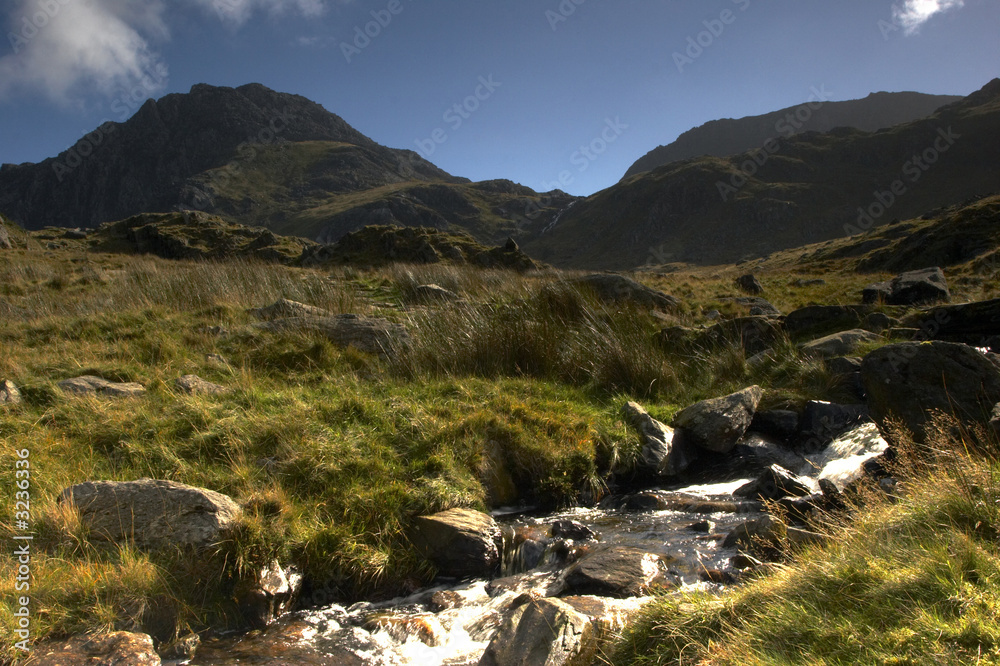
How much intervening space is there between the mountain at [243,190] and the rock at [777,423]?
137809 millimetres

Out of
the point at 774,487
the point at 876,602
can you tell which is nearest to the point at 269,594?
the point at 876,602

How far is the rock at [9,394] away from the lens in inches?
223

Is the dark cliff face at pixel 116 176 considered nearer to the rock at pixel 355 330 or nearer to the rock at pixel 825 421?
the rock at pixel 355 330

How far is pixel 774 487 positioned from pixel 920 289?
11.5 meters

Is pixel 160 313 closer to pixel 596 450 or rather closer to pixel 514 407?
pixel 514 407

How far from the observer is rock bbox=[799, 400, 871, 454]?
22.7ft

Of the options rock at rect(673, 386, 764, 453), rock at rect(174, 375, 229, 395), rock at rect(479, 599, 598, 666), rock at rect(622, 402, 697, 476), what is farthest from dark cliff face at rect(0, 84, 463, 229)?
rock at rect(479, 599, 598, 666)

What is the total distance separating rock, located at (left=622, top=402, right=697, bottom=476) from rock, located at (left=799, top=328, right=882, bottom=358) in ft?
11.8

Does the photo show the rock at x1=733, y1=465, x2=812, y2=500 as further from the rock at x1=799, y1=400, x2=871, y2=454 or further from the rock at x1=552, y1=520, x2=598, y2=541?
the rock at x1=552, y1=520, x2=598, y2=541

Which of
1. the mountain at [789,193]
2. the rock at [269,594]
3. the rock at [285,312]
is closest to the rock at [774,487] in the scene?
the rock at [269,594]

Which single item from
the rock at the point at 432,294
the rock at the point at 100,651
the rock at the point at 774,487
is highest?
the rock at the point at 432,294

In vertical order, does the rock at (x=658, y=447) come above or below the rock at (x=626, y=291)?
below

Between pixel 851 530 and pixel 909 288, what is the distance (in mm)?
13650

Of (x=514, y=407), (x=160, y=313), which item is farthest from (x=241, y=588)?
(x=160, y=313)
